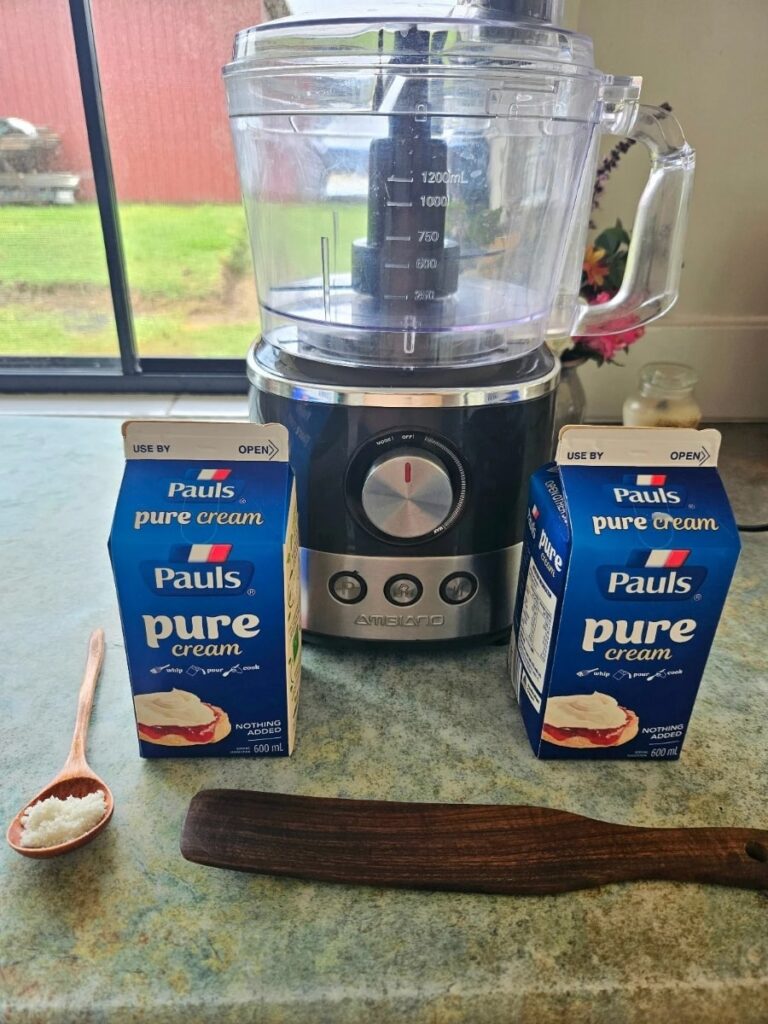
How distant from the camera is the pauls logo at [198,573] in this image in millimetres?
534

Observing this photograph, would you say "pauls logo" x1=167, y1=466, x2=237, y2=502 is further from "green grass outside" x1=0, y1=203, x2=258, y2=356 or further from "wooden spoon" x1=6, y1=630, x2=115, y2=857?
"green grass outside" x1=0, y1=203, x2=258, y2=356

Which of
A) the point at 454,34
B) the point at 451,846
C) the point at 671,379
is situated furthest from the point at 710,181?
the point at 451,846

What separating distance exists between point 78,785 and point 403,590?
272 millimetres

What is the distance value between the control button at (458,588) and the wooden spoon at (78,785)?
0.93ft

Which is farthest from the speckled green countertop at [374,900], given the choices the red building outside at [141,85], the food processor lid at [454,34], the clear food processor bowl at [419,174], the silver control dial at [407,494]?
the red building outside at [141,85]

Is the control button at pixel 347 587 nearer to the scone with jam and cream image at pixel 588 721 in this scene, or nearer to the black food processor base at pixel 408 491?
the black food processor base at pixel 408 491

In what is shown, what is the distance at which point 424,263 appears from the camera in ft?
2.09

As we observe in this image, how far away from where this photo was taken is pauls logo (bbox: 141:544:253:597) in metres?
0.53

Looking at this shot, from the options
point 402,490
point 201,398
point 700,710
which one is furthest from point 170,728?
point 201,398

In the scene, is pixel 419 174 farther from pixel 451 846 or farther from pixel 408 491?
pixel 451 846

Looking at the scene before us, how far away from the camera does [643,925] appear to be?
1.62 ft

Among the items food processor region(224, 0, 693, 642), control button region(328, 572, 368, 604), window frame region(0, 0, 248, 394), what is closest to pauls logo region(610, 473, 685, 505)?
food processor region(224, 0, 693, 642)

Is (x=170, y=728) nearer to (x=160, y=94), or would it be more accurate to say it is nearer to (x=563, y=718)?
(x=563, y=718)

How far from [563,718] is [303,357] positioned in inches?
13.4
